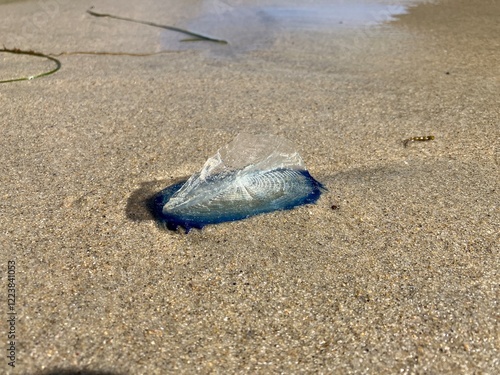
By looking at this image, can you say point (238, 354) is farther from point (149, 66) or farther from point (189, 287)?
point (149, 66)

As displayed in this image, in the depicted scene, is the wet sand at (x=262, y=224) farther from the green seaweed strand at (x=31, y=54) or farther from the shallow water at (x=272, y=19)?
the shallow water at (x=272, y=19)

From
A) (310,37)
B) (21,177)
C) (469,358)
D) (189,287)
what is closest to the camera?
(469,358)

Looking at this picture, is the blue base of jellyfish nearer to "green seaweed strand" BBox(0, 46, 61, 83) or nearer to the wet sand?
the wet sand

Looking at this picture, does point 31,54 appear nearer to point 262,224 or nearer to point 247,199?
point 247,199

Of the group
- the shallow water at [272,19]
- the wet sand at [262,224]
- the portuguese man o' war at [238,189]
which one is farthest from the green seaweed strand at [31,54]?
the portuguese man o' war at [238,189]

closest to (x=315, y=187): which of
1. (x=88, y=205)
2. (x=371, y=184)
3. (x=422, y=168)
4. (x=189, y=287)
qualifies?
(x=371, y=184)

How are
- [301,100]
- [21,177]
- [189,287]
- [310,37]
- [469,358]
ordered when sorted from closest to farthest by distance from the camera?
[469,358] → [189,287] → [21,177] → [301,100] → [310,37]

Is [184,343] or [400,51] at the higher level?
[400,51]
